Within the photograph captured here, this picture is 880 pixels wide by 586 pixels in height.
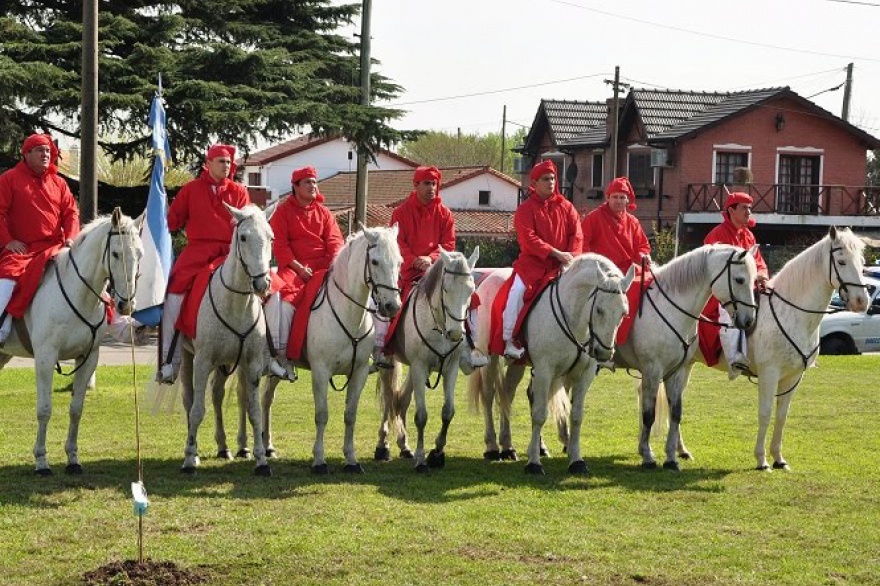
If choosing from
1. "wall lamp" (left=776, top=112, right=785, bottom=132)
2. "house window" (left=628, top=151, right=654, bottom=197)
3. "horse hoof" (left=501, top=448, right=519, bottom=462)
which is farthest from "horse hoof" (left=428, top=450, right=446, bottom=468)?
"wall lamp" (left=776, top=112, right=785, bottom=132)

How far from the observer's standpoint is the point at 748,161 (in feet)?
165

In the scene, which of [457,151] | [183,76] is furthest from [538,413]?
[457,151]

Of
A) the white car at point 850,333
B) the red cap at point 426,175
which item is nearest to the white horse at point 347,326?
the red cap at point 426,175

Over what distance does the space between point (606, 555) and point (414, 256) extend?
462 cm

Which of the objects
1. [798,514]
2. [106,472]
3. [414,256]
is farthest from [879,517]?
[106,472]

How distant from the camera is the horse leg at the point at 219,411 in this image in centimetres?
1216

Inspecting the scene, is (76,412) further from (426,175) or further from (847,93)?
(847,93)

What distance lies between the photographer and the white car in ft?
92.6

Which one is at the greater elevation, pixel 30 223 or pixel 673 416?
pixel 30 223

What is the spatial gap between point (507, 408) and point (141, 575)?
19.8 ft

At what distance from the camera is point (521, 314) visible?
11.9m

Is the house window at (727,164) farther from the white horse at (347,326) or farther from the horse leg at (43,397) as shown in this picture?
the horse leg at (43,397)

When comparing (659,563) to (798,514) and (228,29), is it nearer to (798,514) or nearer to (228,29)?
(798,514)

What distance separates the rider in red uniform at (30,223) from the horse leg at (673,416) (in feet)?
19.3
